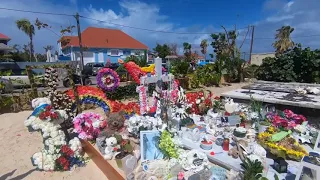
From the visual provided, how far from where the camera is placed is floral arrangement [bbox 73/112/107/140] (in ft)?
15.5

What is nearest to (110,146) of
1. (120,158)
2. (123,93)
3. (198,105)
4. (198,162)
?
(120,158)

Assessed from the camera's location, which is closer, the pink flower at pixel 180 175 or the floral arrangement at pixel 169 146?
the pink flower at pixel 180 175

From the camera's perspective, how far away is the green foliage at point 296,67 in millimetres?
10306

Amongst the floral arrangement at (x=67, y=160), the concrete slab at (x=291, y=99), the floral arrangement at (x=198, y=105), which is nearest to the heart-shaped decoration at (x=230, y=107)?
the floral arrangement at (x=198, y=105)

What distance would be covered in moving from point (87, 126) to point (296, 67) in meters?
11.2

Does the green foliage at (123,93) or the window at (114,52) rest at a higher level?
the window at (114,52)

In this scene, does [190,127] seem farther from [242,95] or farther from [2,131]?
[2,131]

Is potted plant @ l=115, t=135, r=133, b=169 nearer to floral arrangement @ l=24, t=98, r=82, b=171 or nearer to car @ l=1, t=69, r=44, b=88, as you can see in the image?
floral arrangement @ l=24, t=98, r=82, b=171

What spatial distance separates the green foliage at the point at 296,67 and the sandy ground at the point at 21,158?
35.9 ft

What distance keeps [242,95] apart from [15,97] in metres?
8.31

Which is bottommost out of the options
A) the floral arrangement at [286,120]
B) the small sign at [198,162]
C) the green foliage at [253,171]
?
the small sign at [198,162]

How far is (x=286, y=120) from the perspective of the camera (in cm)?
450

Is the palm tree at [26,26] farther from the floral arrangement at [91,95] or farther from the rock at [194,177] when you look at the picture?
the rock at [194,177]

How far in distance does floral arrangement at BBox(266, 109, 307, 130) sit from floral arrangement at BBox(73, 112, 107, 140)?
386cm
